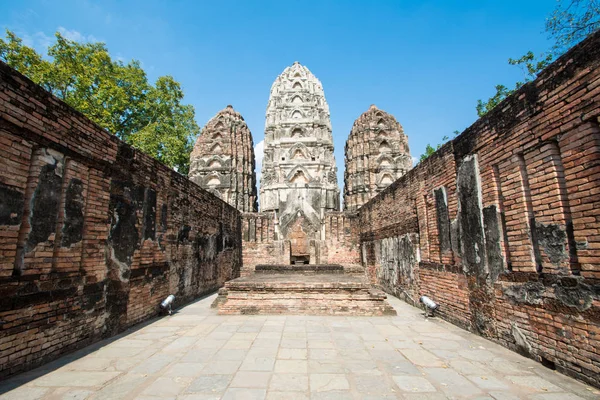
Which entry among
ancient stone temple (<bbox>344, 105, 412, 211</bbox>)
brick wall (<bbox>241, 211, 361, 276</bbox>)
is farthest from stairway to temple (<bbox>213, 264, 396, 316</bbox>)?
ancient stone temple (<bbox>344, 105, 412, 211</bbox>)

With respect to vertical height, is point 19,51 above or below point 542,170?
above

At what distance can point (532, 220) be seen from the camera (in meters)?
4.40

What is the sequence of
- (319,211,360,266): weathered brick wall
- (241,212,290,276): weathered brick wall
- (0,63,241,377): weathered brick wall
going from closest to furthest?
1. (0,63,241,377): weathered brick wall
2. (319,211,360,266): weathered brick wall
3. (241,212,290,276): weathered brick wall

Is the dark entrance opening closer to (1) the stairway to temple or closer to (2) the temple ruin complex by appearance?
(2) the temple ruin complex

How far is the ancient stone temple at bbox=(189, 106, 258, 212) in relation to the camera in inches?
1061

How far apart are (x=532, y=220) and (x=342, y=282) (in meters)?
4.62

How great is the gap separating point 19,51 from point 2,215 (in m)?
19.2

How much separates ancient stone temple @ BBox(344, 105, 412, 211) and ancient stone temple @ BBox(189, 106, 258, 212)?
915 cm

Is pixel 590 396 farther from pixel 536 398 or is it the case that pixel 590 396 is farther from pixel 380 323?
pixel 380 323

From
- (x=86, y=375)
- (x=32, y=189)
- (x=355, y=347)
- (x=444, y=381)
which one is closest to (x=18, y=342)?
(x=86, y=375)

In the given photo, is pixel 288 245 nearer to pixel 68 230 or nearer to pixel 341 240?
pixel 341 240

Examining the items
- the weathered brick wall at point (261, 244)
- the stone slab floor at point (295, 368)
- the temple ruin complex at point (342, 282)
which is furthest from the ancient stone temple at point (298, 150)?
the stone slab floor at point (295, 368)

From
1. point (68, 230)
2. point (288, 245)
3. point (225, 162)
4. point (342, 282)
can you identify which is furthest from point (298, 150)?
point (68, 230)

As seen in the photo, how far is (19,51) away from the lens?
1700 cm
